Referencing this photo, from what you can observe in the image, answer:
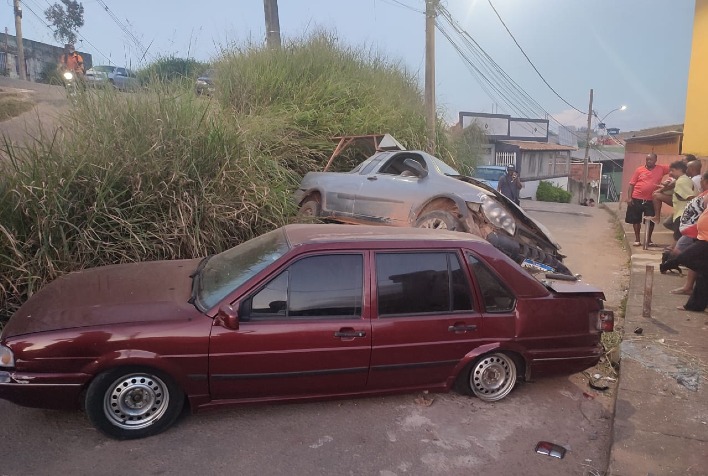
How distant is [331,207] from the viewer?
8.18 metres

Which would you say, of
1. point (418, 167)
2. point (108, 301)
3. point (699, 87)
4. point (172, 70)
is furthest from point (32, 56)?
point (108, 301)

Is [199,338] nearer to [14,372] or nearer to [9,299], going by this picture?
[14,372]

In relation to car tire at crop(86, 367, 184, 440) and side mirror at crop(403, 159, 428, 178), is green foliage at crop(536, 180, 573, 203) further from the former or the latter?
car tire at crop(86, 367, 184, 440)

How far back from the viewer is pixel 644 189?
9688mm

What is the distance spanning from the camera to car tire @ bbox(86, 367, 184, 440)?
3.45 meters

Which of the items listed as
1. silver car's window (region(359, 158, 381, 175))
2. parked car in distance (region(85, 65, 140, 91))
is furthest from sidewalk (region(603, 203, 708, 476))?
parked car in distance (region(85, 65, 140, 91))

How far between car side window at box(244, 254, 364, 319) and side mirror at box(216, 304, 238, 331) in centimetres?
13

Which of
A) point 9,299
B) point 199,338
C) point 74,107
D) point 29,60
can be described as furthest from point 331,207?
point 29,60

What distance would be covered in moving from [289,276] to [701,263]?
173 inches

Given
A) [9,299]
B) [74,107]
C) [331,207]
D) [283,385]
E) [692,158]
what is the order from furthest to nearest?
[692,158] → [331,207] → [74,107] → [9,299] → [283,385]

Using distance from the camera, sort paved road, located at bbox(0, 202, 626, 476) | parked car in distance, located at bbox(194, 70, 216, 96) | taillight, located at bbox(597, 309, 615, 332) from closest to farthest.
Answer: paved road, located at bbox(0, 202, 626, 476), taillight, located at bbox(597, 309, 615, 332), parked car in distance, located at bbox(194, 70, 216, 96)

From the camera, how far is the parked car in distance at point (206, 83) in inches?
363

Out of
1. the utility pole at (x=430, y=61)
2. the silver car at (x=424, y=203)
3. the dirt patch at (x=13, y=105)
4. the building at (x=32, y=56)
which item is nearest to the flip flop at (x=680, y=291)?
→ the silver car at (x=424, y=203)

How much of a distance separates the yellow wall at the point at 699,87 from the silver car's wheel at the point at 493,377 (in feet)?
29.1
